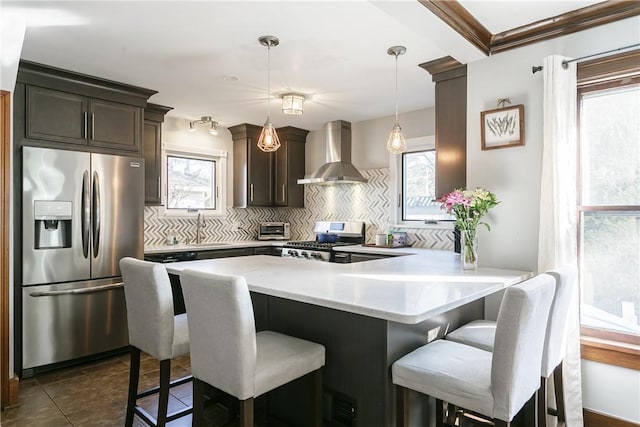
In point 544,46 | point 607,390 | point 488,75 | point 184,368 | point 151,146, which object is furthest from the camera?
point 151,146

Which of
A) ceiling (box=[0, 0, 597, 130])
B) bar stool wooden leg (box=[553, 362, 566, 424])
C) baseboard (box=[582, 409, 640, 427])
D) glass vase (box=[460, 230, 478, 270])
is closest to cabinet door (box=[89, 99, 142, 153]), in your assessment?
ceiling (box=[0, 0, 597, 130])

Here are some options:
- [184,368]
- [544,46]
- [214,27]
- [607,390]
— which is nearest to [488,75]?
[544,46]

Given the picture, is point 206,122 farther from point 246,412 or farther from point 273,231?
point 246,412

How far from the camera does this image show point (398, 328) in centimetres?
170

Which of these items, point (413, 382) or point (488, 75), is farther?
point (488, 75)

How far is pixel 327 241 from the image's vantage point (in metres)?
5.08

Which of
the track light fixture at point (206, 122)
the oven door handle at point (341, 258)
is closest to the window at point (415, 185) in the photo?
the oven door handle at point (341, 258)

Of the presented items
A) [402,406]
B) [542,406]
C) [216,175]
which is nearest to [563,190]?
[542,406]

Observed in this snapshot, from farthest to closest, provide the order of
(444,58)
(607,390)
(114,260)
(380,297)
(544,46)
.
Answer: (114,260) → (444,58) → (544,46) → (607,390) → (380,297)

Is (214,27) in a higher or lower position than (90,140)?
higher

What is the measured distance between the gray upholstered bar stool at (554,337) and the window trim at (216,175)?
3.73 meters

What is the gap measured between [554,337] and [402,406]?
33.3 inches

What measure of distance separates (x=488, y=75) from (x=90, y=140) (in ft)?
10.7

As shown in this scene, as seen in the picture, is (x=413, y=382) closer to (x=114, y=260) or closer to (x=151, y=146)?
(x=114, y=260)
